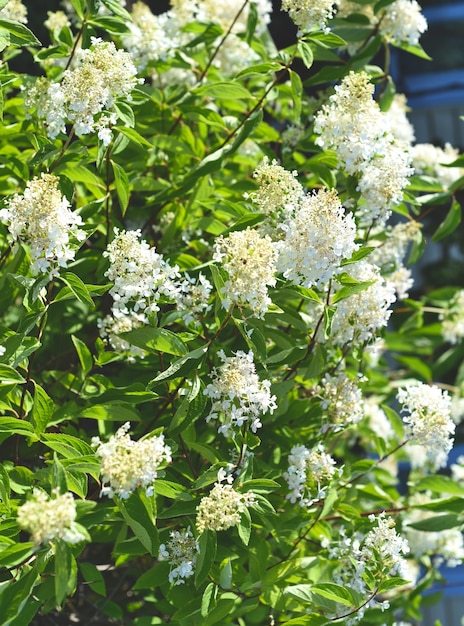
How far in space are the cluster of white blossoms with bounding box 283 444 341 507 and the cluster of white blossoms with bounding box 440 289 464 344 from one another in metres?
0.84

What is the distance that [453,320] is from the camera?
2.21 meters

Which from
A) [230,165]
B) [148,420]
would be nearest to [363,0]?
[230,165]

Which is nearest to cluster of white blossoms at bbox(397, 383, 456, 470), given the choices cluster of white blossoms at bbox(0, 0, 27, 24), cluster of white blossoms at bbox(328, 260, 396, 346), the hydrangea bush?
the hydrangea bush

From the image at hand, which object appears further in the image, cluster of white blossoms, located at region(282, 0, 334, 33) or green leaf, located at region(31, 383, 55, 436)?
cluster of white blossoms, located at region(282, 0, 334, 33)

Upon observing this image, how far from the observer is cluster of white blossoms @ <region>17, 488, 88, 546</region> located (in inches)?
38.2

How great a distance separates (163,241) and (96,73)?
17.4 inches

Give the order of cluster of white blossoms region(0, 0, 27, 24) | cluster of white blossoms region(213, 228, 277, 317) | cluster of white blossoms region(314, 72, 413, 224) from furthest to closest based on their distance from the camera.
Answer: cluster of white blossoms region(0, 0, 27, 24) → cluster of white blossoms region(314, 72, 413, 224) → cluster of white blossoms region(213, 228, 277, 317)

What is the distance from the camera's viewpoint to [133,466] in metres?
1.08

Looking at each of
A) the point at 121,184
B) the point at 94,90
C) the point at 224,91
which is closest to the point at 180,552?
the point at 121,184

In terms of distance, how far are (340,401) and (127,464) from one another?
57cm

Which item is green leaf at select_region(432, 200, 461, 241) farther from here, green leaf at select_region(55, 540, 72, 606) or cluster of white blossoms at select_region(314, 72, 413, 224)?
green leaf at select_region(55, 540, 72, 606)

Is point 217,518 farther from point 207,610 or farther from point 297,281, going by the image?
point 297,281

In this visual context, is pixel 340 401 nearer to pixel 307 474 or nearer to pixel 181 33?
pixel 307 474

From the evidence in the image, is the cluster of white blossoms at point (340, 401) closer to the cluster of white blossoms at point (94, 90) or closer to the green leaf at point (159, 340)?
the green leaf at point (159, 340)
